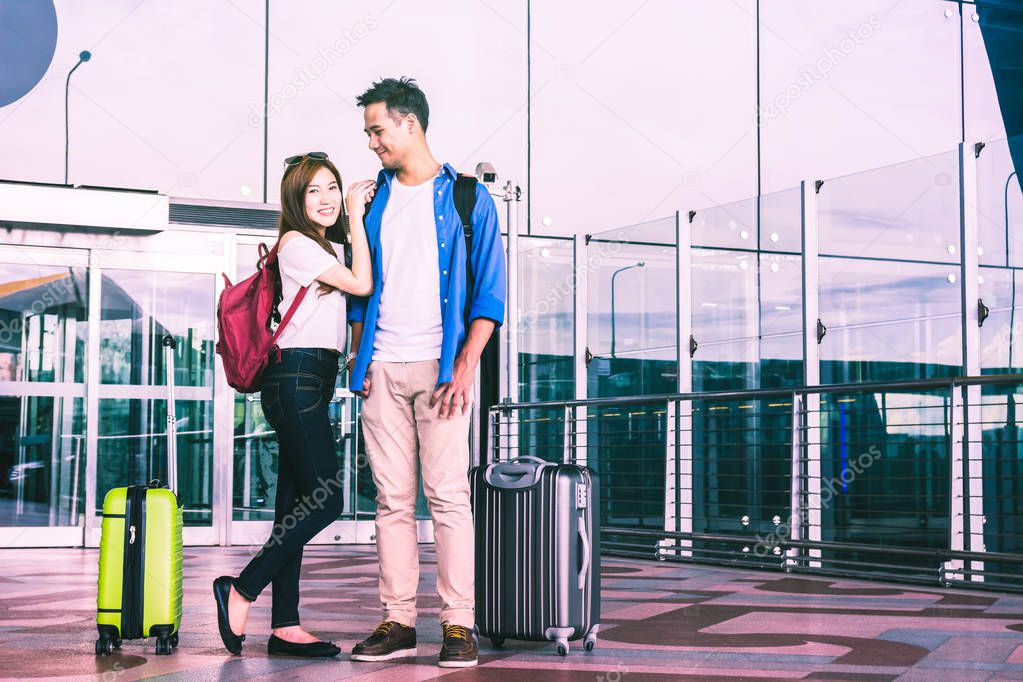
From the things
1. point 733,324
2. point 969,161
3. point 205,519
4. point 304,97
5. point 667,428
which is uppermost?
point 304,97

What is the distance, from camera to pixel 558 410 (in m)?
9.41

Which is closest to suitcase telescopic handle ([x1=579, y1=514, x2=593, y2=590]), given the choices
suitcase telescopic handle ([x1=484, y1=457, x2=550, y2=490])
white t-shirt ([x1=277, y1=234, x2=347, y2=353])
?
suitcase telescopic handle ([x1=484, y1=457, x2=550, y2=490])

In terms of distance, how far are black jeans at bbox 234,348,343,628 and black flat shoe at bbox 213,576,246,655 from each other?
0.03 m

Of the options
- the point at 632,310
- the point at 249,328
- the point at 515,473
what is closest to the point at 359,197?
the point at 249,328

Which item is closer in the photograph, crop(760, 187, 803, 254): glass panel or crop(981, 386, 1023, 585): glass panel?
crop(981, 386, 1023, 585): glass panel

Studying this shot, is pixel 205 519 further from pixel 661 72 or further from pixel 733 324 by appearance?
pixel 661 72

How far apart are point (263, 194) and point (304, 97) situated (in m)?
0.83

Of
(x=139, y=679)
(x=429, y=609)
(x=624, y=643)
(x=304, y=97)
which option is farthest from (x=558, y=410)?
(x=139, y=679)

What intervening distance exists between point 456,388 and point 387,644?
709 mm

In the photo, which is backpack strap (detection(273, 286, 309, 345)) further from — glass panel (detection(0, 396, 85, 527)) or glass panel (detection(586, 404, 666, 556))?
glass panel (detection(0, 396, 85, 527))

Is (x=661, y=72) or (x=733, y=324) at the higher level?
(x=661, y=72)

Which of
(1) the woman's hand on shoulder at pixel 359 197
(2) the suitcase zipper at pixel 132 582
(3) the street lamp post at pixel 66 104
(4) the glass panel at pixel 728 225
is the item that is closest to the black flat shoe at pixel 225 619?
Result: (2) the suitcase zipper at pixel 132 582

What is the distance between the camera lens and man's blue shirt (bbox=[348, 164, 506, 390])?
3.36 m

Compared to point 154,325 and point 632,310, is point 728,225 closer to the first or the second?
point 632,310
